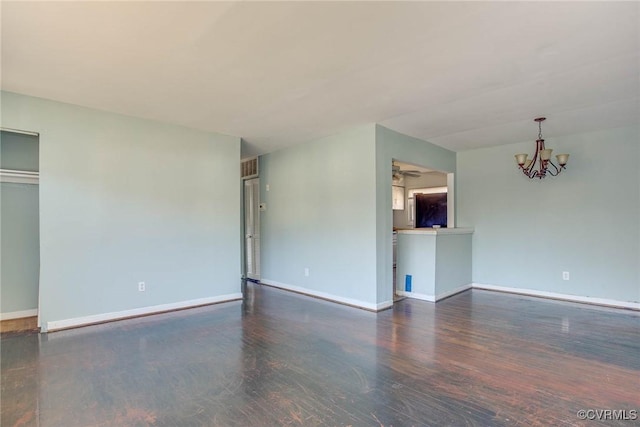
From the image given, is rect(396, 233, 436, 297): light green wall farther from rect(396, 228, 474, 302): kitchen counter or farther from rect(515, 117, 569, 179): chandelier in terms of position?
rect(515, 117, 569, 179): chandelier

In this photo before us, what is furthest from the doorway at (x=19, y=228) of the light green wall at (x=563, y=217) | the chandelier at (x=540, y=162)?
the light green wall at (x=563, y=217)

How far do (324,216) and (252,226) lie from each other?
2074 mm

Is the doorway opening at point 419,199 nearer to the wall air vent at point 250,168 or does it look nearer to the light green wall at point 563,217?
the light green wall at point 563,217

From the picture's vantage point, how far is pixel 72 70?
279 centimetres

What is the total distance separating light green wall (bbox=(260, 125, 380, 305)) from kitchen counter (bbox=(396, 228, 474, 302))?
1020mm

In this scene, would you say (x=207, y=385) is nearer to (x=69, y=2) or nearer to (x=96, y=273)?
(x=96, y=273)

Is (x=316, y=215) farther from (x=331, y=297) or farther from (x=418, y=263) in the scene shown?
(x=418, y=263)

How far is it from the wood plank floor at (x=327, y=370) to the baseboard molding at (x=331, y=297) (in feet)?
0.79

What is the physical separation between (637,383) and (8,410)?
4.26 metres

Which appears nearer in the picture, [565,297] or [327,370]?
[327,370]

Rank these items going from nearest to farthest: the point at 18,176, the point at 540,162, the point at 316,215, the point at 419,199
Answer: the point at 18,176 → the point at 540,162 → the point at 316,215 → the point at 419,199

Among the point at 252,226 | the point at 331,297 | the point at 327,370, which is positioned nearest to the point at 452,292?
the point at 331,297

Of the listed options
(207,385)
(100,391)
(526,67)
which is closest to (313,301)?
(207,385)

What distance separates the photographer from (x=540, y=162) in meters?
4.72
